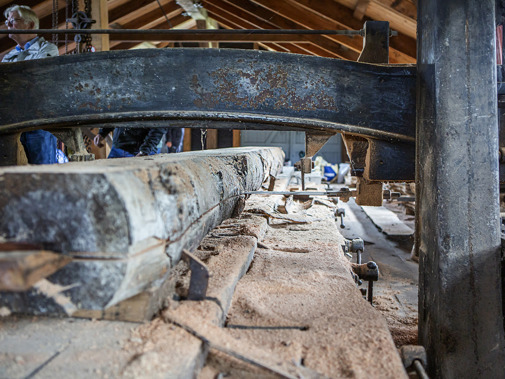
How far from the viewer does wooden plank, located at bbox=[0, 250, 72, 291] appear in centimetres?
85

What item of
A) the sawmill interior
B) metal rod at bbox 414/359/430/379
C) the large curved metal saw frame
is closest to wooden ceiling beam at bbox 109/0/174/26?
the sawmill interior

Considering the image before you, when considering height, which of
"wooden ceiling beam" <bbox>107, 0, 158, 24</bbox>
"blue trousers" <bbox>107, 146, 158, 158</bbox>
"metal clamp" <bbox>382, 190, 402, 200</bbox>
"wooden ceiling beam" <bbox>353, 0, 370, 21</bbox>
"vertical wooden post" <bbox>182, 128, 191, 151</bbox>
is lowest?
"metal clamp" <bbox>382, 190, 402, 200</bbox>

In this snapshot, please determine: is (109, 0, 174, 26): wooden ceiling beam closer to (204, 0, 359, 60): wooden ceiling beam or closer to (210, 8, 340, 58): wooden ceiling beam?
(204, 0, 359, 60): wooden ceiling beam

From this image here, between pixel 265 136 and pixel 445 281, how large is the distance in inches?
640

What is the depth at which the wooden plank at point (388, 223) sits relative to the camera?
18.3 ft

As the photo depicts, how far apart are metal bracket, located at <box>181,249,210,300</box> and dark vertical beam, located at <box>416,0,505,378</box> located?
37.6 inches

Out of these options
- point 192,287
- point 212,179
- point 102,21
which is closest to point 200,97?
point 212,179

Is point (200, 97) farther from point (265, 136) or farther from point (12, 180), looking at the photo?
point (265, 136)

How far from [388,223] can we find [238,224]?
4.10 m

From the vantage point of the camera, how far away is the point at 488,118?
164 centimetres

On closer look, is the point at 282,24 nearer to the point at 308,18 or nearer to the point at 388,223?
the point at 308,18

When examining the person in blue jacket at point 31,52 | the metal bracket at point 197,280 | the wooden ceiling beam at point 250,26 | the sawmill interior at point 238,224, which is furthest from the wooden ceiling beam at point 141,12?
the metal bracket at point 197,280

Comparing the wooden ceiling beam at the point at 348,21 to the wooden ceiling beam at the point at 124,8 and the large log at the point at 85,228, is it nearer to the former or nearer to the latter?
the wooden ceiling beam at the point at 124,8

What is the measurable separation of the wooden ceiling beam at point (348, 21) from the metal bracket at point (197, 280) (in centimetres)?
572
